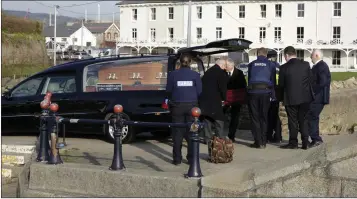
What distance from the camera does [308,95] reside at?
32.6 ft

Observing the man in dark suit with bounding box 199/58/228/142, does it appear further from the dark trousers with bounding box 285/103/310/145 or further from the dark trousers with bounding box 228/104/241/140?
the dark trousers with bounding box 228/104/241/140

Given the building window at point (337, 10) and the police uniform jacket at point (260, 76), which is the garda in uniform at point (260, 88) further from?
the building window at point (337, 10)

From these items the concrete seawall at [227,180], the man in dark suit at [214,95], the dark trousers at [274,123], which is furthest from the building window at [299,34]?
the concrete seawall at [227,180]

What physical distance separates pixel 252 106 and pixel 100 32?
128807mm

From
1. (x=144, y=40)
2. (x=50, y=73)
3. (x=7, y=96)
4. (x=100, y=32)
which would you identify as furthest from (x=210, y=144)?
(x=100, y=32)

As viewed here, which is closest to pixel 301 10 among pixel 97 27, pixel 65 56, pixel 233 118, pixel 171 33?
pixel 171 33

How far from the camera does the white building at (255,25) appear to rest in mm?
70000

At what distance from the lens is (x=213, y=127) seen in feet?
33.8

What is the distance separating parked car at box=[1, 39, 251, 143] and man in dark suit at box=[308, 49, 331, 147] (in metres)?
1.45

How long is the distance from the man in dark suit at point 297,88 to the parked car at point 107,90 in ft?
4.00

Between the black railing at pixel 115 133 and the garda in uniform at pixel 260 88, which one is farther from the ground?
the garda in uniform at pixel 260 88

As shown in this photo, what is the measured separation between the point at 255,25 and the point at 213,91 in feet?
215

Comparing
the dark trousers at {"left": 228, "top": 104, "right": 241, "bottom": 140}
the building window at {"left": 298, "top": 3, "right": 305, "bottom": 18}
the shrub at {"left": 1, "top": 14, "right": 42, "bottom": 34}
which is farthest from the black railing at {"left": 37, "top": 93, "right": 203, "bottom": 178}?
the building window at {"left": 298, "top": 3, "right": 305, "bottom": 18}

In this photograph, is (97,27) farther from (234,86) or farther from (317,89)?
(317,89)
